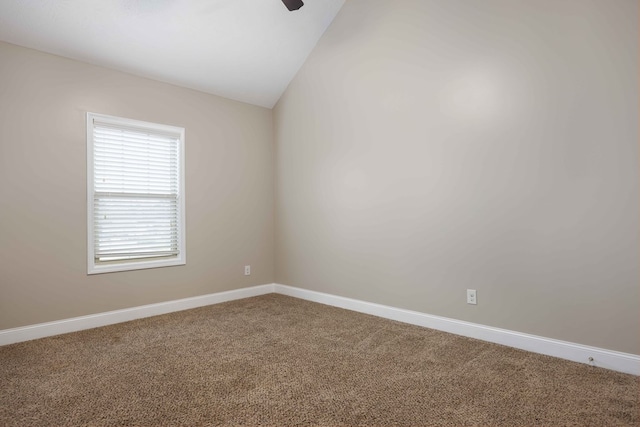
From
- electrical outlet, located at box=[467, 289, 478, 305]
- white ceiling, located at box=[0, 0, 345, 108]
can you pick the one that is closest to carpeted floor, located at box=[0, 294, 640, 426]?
electrical outlet, located at box=[467, 289, 478, 305]

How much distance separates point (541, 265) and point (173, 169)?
140 inches

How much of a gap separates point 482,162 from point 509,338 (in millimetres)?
1356

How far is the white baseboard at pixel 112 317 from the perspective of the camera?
9.78ft

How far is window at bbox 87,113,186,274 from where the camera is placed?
3428 mm

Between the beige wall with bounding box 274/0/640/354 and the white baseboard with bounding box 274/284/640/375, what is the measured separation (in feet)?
0.20

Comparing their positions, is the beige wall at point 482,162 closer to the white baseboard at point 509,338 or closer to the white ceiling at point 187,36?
the white baseboard at point 509,338

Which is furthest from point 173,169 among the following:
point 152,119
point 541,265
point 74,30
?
point 541,265

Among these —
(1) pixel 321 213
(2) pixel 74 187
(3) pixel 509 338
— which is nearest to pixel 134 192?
(2) pixel 74 187

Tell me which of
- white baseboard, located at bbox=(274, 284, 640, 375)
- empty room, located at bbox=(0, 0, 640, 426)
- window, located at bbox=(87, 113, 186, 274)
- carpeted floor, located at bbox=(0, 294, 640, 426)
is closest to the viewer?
carpeted floor, located at bbox=(0, 294, 640, 426)

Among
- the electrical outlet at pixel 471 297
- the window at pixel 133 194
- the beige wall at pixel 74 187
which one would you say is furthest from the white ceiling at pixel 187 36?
the electrical outlet at pixel 471 297

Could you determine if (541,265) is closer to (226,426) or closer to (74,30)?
(226,426)

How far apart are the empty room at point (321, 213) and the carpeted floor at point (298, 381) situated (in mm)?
17

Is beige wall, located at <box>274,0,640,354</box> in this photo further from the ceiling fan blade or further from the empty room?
the ceiling fan blade

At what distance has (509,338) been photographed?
2.77 m
